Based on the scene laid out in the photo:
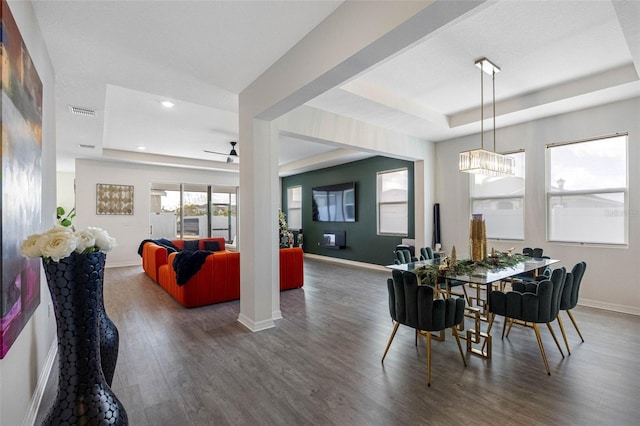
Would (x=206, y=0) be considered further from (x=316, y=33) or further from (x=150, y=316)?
(x=150, y=316)

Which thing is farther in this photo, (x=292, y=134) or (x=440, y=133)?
(x=440, y=133)

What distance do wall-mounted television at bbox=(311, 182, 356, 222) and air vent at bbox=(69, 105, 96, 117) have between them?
5.60 m

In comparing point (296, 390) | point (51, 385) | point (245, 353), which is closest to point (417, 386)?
point (296, 390)

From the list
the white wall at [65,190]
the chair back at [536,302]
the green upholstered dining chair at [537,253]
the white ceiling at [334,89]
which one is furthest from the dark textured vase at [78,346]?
the white wall at [65,190]

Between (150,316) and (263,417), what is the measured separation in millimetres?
2715

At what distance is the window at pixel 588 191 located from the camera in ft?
13.5

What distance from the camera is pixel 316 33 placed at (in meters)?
2.50

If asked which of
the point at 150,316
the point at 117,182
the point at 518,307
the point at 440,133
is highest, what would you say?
the point at 440,133

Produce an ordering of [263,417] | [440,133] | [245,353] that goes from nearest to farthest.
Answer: [263,417], [245,353], [440,133]

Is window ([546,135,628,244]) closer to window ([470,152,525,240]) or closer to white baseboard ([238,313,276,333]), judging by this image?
window ([470,152,525,240])

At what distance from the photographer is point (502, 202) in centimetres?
525

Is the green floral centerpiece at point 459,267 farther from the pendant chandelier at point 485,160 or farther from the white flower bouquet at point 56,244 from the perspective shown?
the white flower bouquet at point 56,244

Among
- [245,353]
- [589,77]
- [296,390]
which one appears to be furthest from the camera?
[589,77]

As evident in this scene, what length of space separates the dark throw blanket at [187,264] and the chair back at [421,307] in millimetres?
2887
